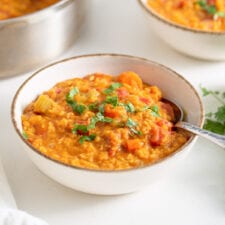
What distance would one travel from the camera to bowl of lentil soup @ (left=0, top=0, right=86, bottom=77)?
237 centimetres

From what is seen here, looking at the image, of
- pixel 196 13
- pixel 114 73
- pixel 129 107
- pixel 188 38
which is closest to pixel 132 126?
pixel 129 107

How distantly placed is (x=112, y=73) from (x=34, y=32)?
33 centimetres

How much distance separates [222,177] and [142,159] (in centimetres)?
32

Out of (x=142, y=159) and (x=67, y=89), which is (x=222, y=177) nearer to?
(x=142, y=159)

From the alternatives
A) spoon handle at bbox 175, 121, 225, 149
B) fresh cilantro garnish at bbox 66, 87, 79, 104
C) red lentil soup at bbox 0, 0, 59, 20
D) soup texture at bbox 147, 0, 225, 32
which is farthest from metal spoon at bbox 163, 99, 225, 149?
red lentil soup at bbox 0, 0, 59, 20

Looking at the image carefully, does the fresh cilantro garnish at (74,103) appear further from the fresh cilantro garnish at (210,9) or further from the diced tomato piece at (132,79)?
the fresh cilantro garnish at (210,9)

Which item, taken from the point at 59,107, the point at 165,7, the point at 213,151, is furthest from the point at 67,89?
the point at 165,7

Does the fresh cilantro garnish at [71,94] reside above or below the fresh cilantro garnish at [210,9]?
above

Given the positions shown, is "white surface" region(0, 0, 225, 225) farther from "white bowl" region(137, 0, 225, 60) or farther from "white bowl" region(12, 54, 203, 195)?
"white bowl" region(137, 0, 225, 60)

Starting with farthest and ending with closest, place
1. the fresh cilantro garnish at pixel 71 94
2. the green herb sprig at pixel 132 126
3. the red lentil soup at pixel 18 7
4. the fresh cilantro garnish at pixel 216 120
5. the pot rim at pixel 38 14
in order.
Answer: the red lentil soup at pixel 18 7, the pot rim at pixel 38 14, the fresh cilantro garnish at pixel 216 120, the fresh cilantro garnish at pixel 71 94, the green herb sprig at pixel 132 126

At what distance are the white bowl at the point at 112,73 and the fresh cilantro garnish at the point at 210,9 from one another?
0.49 metres

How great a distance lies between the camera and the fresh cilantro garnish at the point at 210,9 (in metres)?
2.62

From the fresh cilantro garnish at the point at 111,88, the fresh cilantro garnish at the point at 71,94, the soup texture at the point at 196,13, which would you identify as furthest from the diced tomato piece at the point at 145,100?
the soup texture at the point at 196,13

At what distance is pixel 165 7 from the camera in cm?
271
